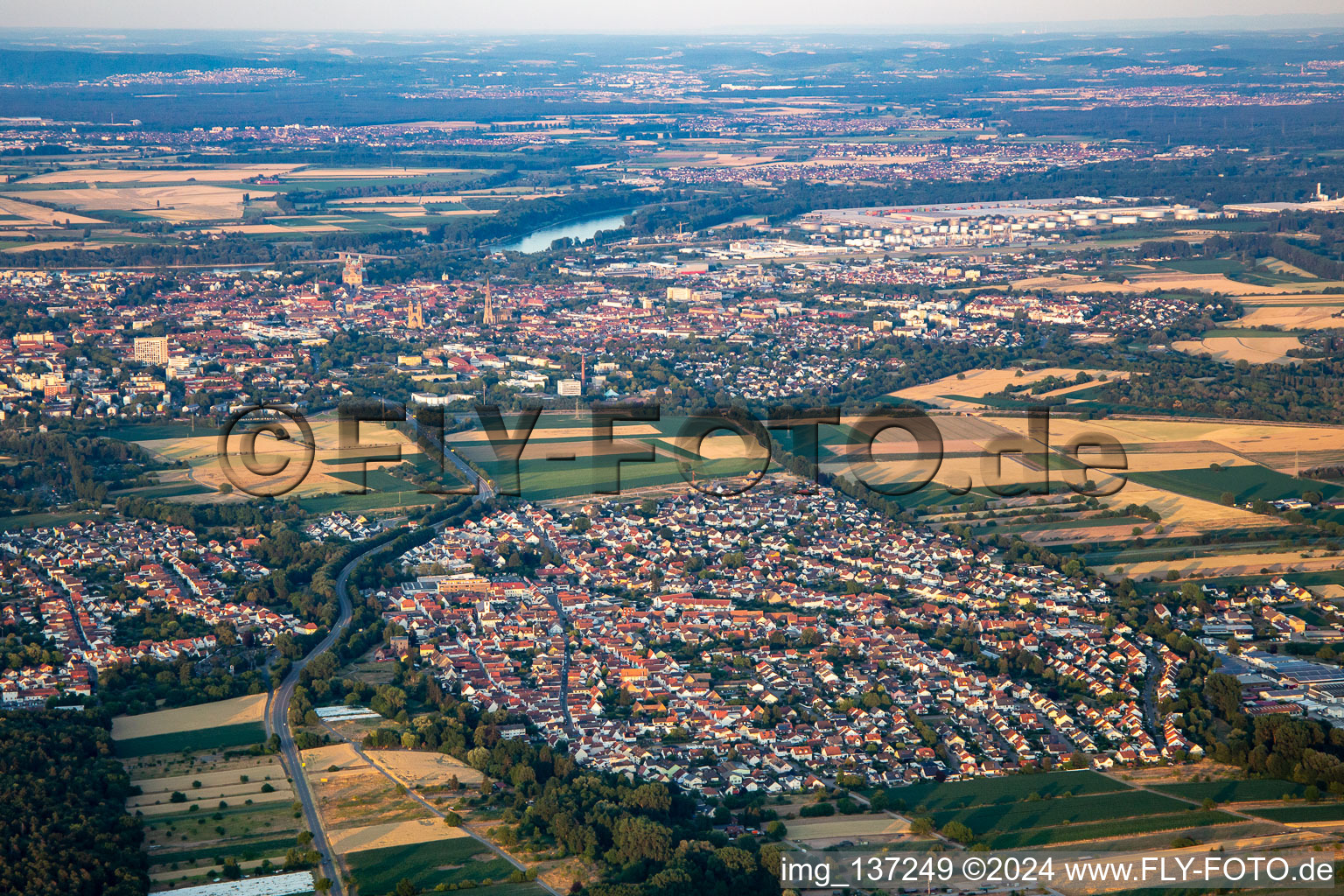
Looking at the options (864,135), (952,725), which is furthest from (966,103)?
(952,725)

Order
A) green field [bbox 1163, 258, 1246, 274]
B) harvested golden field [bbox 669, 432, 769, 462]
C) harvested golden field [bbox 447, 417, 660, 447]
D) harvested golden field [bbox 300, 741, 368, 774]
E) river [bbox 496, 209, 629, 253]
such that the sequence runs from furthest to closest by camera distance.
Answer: river [bbox 496, 209, 629, 253] → green field [bbox 1163, 258, 1246, 274] → harvested golden field [bbox 447, 417, 660, 447] → harvested golden field [bbox 669, 432, 769, 462] → harvested golden field [bbox 300, 741, 368, 774]

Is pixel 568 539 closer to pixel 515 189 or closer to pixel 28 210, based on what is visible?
pixel 28 210

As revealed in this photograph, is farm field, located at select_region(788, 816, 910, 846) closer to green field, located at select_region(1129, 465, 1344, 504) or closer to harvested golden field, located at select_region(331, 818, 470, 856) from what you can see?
harvested golden field, located at select_region(331, 818, 470, 856)

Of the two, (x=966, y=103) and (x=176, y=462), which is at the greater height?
(x=966, y=103)

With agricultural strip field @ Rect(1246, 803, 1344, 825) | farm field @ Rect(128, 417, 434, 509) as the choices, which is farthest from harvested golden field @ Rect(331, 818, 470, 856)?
farm field @ Rect(128, 417, 434, 509)

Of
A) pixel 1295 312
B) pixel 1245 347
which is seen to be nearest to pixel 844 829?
pixel 1245 347

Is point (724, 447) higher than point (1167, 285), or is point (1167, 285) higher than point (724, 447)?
point (1167, 285)

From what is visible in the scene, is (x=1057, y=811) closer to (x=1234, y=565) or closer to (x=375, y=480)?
(x=1234, y=565)
